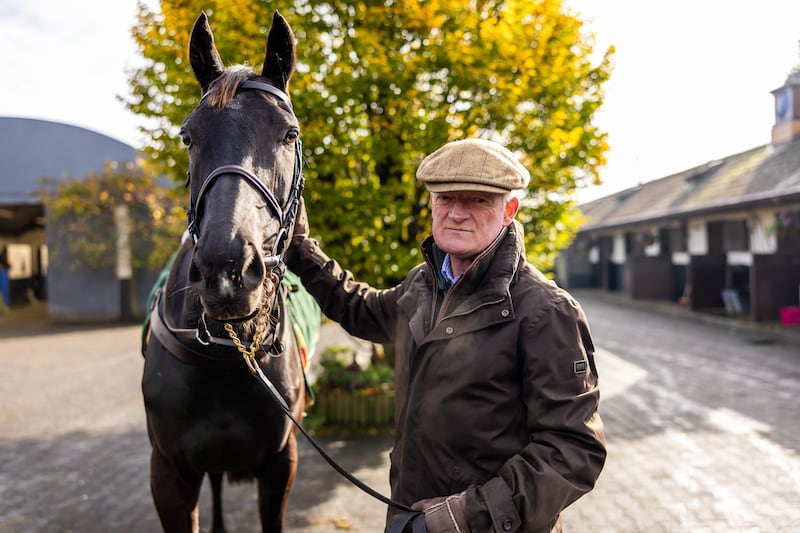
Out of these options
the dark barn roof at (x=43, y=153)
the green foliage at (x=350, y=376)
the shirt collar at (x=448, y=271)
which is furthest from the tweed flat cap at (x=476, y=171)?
the dark barn roof at (x=43, y=153)

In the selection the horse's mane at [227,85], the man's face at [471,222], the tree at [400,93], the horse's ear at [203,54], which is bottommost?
the man's face at [471,222]

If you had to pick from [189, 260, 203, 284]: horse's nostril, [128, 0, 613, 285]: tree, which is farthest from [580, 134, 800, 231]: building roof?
[189, 260, 203, 284]: horse's nostril

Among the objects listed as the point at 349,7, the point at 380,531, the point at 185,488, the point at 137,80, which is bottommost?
the point at 380,531

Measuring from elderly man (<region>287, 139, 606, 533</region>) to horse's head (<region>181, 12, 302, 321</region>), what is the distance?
0.47 metres

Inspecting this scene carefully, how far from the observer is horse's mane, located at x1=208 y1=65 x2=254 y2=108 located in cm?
175

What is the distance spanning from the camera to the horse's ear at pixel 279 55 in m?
1.97

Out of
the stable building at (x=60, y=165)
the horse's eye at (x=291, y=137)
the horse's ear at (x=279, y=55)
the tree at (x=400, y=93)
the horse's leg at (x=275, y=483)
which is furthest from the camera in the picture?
the stable building at (x=60, y=165)

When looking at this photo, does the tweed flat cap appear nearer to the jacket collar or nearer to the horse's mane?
the jacket collar

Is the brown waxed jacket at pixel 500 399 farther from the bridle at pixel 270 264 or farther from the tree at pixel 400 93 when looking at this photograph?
the tree at pixel 400 93

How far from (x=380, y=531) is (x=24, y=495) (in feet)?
9.91

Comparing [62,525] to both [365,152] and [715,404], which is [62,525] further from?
[715,404]

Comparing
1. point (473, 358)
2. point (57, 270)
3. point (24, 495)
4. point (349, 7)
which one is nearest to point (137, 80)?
point (349, 7)

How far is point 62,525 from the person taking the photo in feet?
13.4

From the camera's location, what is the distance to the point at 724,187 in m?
15.9
